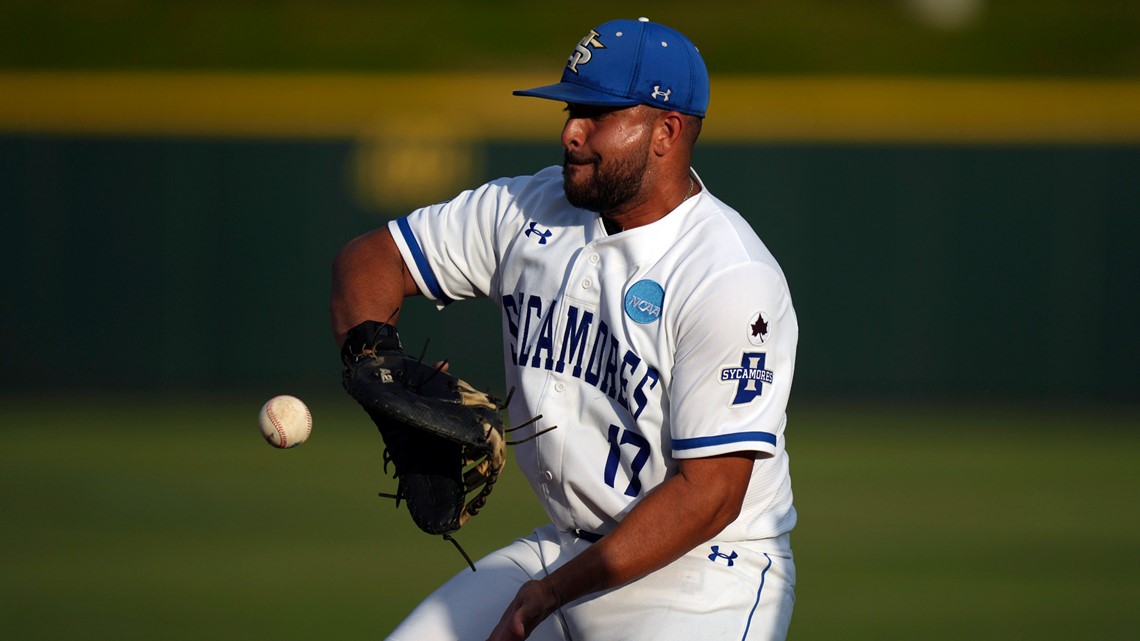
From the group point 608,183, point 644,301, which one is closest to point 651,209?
point 608,183

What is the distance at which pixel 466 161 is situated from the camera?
1140 cm

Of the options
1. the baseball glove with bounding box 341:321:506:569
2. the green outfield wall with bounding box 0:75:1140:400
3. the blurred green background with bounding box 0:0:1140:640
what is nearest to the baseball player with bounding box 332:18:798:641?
the baseball glove with bounding box 341:321:506:569

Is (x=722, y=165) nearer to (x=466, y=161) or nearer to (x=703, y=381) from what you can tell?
(x=466, y=161)

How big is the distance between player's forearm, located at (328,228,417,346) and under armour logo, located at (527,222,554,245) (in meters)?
0.38

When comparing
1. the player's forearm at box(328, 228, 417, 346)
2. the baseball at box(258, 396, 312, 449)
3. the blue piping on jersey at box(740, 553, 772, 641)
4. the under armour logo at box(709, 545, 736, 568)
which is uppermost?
the player's forearm at box(328, 228, 417, 346)

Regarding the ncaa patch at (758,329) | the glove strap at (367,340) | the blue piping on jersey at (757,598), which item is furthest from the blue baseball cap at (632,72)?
the blue piping on jersey at (757,598)

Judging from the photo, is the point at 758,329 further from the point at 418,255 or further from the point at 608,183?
the point at 418,255

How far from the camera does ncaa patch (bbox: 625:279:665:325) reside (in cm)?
336

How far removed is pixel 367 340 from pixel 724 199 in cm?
821

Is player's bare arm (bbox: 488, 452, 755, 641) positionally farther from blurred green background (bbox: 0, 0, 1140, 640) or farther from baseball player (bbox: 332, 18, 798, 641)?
blurred green background (bbox: 0, 0, 1140, 640)

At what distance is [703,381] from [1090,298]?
8.99 metres

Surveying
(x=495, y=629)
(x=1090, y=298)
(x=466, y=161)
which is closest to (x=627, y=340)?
(x=495, y=629)

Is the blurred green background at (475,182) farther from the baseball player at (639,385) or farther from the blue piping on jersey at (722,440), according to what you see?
the blue piping on jersey at (722,440)

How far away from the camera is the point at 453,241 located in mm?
3812
